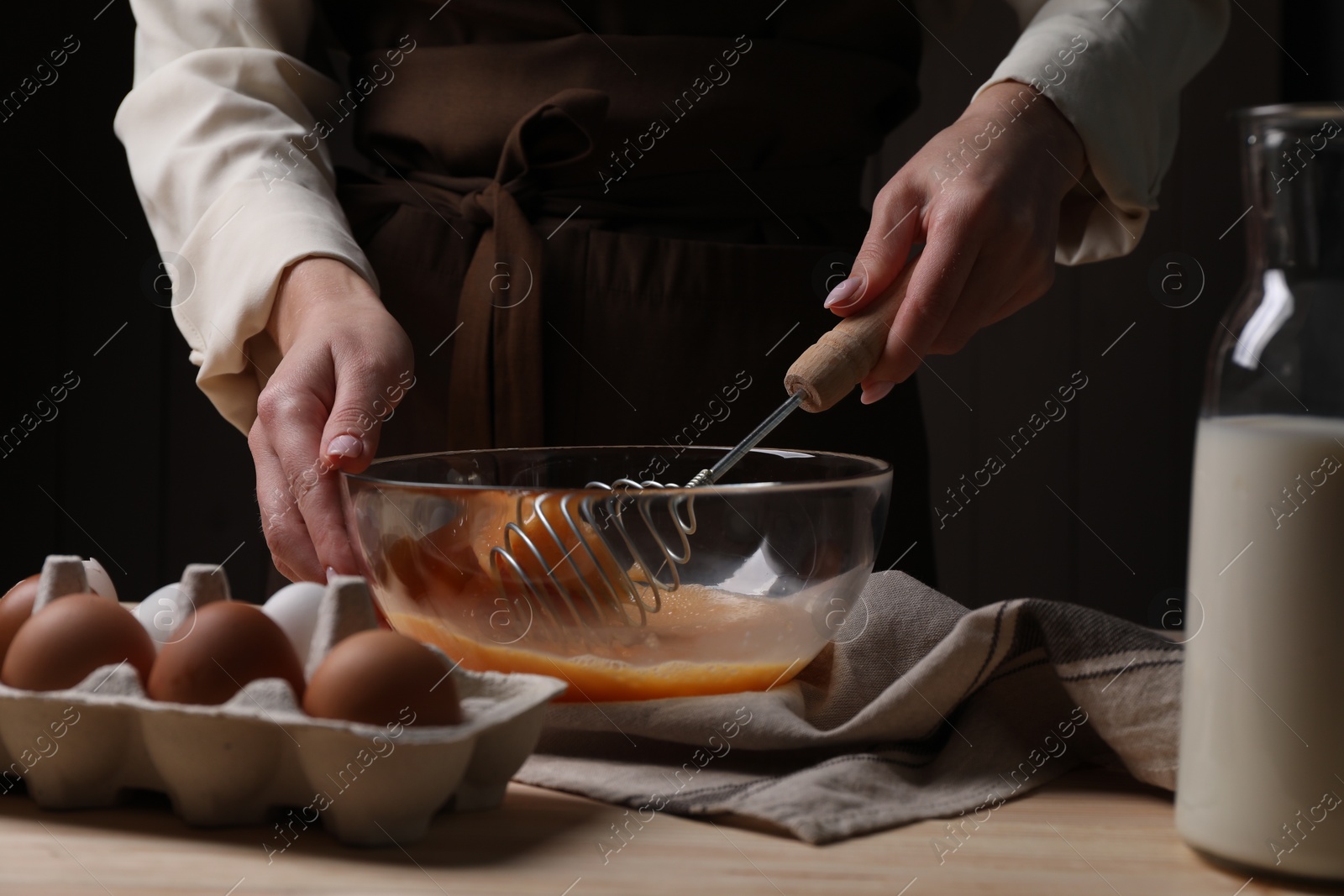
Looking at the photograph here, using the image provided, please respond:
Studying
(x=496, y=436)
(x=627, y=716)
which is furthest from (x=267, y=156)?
(x=627, y=716)

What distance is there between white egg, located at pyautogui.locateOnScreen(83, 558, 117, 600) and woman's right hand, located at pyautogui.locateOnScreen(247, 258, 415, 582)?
13 centimetres

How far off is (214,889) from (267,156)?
0.66m

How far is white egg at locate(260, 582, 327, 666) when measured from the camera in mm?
521

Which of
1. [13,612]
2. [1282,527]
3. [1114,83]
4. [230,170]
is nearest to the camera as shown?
[1282,527]

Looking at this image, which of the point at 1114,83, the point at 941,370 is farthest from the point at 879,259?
the point at 941,370

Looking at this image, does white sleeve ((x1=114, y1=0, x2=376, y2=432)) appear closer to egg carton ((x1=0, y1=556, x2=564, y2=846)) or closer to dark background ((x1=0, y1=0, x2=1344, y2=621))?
egg carton ((x1=0, y1=556, x2=564, y2=846))

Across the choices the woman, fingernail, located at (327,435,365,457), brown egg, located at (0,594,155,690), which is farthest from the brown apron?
brown egg, located at (0,594,155,690)

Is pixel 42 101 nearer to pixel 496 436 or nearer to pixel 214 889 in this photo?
pixel 496 436

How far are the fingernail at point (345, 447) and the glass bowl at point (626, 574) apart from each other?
0.04 metres

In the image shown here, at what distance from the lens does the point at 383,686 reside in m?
0.44

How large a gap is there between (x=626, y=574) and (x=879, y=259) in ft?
0.88

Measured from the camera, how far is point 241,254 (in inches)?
34.8

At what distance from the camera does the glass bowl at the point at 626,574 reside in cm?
58

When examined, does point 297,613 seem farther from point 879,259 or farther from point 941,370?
point 941,370
